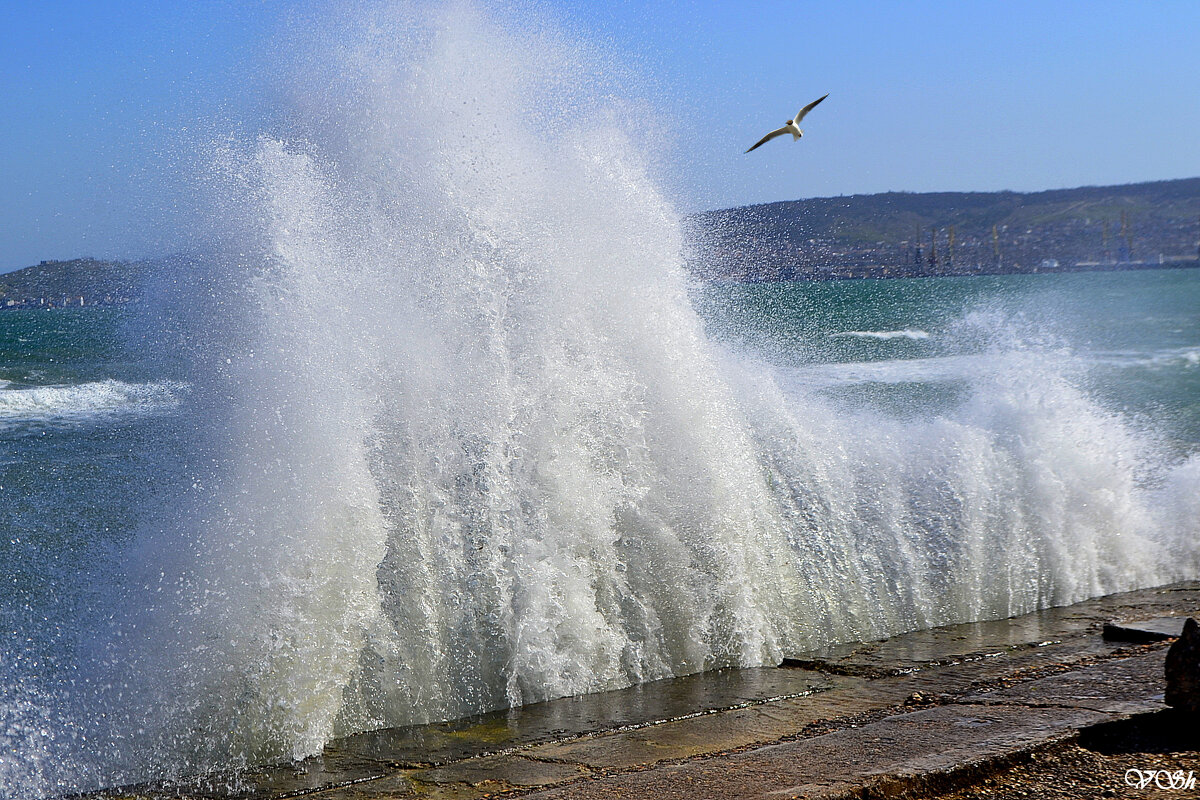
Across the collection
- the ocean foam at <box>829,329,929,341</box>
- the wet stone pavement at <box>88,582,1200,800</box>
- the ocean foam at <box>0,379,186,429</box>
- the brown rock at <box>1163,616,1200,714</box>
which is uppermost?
the ocean foam at <box>829,329,929,341</box>

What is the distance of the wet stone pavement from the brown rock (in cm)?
16

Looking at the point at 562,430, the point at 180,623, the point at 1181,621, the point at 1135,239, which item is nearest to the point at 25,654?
the point at 180,623

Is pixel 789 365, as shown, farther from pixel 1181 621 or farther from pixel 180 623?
pixel 180 623

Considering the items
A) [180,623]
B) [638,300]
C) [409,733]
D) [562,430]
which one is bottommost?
[409,733]

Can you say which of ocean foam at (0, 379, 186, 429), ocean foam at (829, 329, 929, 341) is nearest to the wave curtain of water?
ocean foam at (0, 379, 186, 429)

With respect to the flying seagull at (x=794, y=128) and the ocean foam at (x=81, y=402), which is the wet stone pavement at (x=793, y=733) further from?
the ocean foam at (x=81, y=402)

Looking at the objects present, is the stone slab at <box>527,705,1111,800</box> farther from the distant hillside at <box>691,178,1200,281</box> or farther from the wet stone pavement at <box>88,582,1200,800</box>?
the distant hillside at <box>691,178,1200,281</box>

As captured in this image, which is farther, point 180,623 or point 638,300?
point 638,300

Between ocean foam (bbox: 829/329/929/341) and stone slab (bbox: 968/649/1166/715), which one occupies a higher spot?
ocean foam (bbox: 829/329/929/341)

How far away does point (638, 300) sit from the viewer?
6551mm

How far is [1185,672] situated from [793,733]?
1386 millimetres

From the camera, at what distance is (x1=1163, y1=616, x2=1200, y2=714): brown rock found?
3.63 meters

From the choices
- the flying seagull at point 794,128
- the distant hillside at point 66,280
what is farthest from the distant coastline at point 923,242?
the flying seagull at point 794,128

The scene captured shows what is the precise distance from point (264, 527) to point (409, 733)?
1.14 metres
